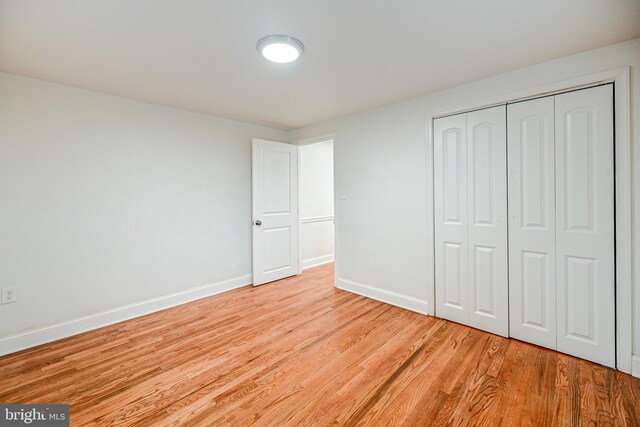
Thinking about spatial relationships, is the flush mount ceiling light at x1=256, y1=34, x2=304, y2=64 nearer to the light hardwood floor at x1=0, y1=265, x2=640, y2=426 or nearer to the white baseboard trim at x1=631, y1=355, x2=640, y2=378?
the light hardwood floor at x1=0, y1=265, x2=640, y2=426

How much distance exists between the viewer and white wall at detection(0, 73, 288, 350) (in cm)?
234

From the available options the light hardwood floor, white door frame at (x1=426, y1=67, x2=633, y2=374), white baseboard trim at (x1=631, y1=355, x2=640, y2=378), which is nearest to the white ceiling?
white door frame at (x1=426, y1=67, x2=633, y2=374)

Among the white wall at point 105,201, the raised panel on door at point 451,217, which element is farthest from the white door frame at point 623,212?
the white wall at point 105,201

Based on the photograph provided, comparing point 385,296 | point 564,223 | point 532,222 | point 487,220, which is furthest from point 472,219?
point 385,296

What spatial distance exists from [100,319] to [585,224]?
4.28 m

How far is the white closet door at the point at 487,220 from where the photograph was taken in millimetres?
2436

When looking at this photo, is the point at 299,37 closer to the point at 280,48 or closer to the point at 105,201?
the point at 280,48

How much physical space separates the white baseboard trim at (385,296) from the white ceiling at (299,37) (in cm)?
219

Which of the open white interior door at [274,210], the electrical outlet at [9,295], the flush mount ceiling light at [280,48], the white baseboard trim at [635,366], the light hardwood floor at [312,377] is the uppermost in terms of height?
the flush mount ceiling light at [280,48]

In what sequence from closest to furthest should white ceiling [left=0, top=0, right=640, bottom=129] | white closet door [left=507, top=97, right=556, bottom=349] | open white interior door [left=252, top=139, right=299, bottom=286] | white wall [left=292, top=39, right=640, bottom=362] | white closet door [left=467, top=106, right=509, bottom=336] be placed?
white ceiling [left=0, top=0, right=640, bottom=129]
white closet door [left=507, top=97, right=556, bottom=349]
white closet door [left=467, top=106, right=509, bottom=336]
white wall [left=292, top=39, right=640, bottom=362]
open white interior door [left=252, top=139, right=299, bottom=286]

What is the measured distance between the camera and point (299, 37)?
1.81m

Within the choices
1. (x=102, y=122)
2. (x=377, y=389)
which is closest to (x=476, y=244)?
(x=377, y=389)

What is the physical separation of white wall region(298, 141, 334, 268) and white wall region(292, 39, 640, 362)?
1.18 m

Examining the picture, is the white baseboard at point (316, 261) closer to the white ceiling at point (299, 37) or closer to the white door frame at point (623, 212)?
the white ceiling at point (299, 37)
